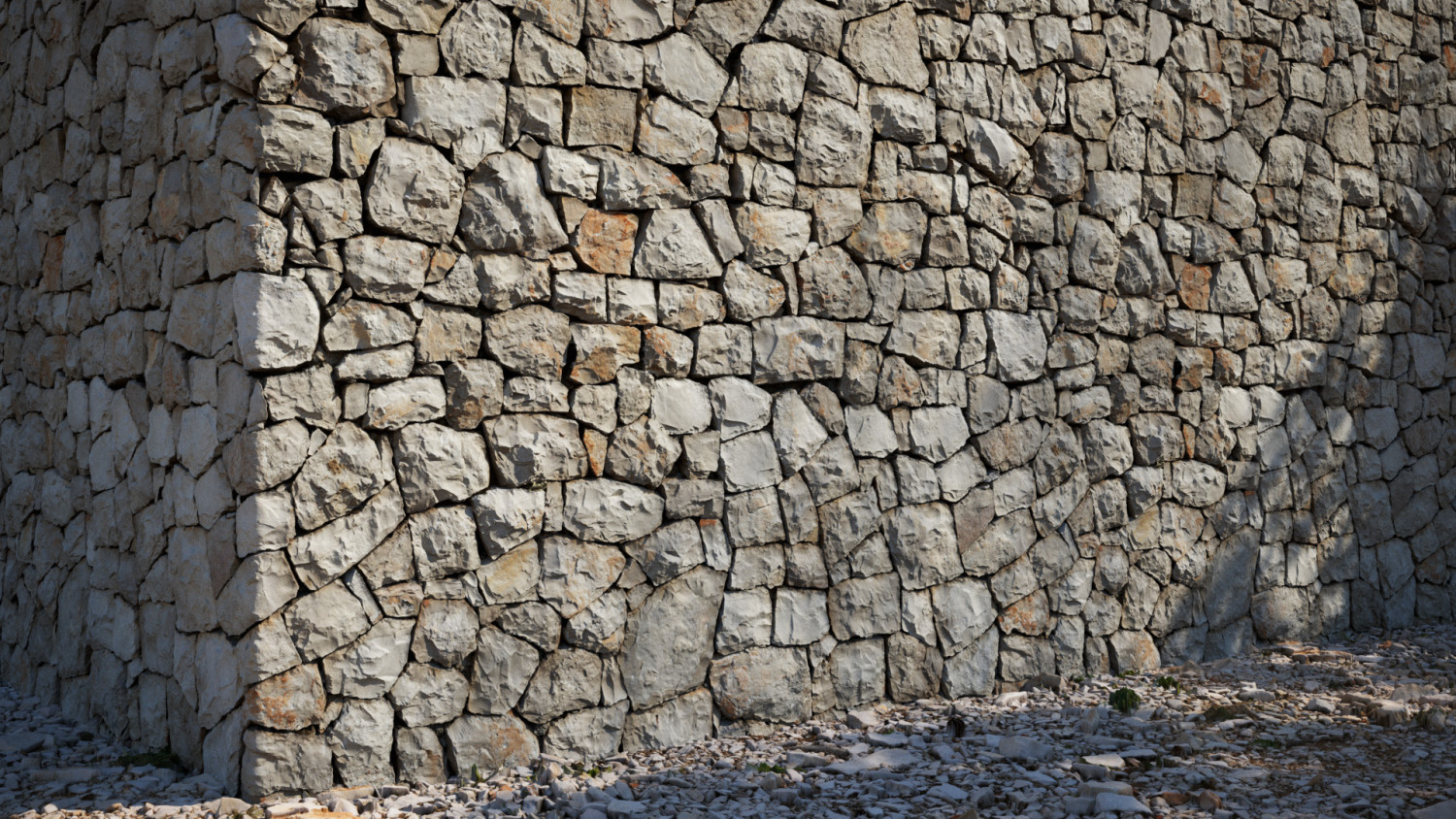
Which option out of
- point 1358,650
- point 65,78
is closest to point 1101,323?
point 1358,650

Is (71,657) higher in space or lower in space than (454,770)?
higher

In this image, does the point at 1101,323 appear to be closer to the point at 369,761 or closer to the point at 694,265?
the point at 694,265

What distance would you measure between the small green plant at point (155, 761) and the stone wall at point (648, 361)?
0.31 feet

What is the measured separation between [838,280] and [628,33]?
132 centimetres

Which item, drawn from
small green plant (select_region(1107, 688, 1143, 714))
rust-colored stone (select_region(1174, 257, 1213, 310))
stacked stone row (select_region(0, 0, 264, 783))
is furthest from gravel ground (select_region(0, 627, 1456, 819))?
rust-colored stone (select_region(1174, 257, 1213, 310))

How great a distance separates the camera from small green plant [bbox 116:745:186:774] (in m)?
3.86

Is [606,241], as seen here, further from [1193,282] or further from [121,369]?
[1193,282]

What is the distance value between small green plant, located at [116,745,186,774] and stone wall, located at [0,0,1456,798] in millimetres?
95

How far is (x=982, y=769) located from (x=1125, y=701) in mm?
1063

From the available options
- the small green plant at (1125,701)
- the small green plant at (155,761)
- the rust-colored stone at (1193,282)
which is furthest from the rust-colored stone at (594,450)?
the rust-colored stone at (1193,282)

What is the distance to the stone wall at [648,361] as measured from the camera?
11.8ft

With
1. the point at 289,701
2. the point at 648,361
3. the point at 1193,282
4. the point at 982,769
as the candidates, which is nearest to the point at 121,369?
the point at 289,701

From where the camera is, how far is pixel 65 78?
4.61 meters

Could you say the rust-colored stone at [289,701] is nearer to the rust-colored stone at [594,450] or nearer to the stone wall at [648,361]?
the stone wall at [648,361]
